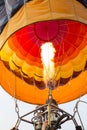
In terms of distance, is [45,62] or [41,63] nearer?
[45,62]

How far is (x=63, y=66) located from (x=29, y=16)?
1.48 m

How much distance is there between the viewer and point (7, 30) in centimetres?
509

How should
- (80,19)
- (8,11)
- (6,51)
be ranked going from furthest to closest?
(6,51) → (8,11) → (80,19)

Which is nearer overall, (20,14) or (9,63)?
(20,14)

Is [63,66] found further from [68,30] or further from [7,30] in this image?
[7,30]

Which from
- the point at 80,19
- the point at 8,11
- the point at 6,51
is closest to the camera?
the point at 80,19

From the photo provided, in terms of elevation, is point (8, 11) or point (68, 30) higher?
point (68, 30)

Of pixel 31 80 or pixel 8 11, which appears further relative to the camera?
pixel 31 80

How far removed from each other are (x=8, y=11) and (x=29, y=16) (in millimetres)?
381

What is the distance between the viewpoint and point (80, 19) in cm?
487

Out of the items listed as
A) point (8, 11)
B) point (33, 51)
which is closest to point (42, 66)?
point (33, 51)

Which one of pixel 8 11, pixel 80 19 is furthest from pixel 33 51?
pixel 80 19

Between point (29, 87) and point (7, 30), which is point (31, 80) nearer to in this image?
point (29, 87)

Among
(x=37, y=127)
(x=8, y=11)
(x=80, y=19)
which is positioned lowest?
(x=37, y=127)
